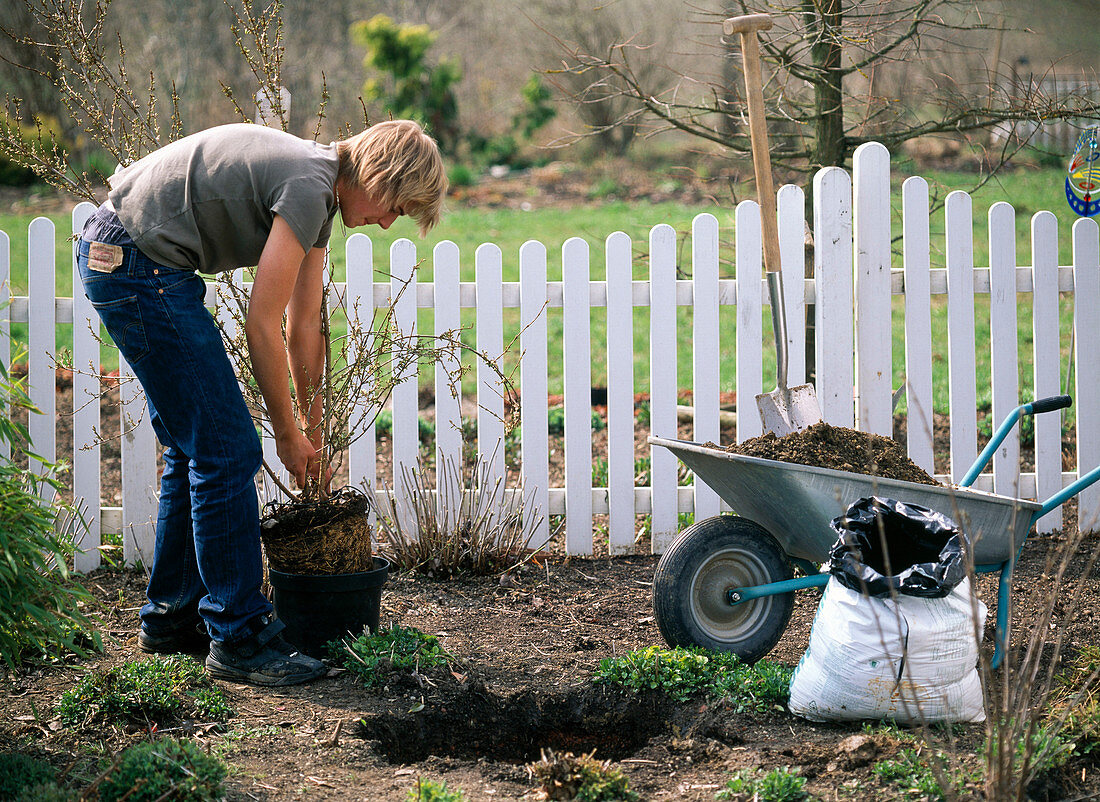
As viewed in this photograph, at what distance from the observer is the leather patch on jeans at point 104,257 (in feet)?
7.93

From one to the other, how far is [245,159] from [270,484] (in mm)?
1811

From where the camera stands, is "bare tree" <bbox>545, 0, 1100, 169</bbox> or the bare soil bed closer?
the bare soil bed

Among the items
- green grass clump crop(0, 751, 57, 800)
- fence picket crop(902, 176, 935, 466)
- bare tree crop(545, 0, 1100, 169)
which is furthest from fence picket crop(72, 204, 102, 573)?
fence picket crop(902, 176, 935, 466)

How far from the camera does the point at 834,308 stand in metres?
3.93

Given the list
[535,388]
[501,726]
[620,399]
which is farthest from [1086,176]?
[501,726]

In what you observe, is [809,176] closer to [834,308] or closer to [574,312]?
[834,308]

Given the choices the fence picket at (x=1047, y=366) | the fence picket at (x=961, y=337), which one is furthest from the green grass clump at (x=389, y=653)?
the fence picket at (x=1047, y=366)

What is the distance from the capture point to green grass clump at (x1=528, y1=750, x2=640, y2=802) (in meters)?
1.95

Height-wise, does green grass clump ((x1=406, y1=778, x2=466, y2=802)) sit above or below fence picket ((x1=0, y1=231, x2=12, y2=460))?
below

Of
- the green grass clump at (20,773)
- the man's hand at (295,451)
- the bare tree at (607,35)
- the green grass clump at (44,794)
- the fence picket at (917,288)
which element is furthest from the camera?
the bare tree at (607,35)

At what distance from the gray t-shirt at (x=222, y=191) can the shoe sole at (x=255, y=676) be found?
1127mm

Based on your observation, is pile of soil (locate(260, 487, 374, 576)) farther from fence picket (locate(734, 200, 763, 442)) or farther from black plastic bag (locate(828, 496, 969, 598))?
fence picket (locate(734, 200, 763, 442))

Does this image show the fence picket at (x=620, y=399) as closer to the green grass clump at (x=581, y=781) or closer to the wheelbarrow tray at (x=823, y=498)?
the wheelbarrow tray at (x=823, y=498)

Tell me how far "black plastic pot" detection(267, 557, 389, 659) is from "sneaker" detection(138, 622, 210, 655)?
0.27 meters
